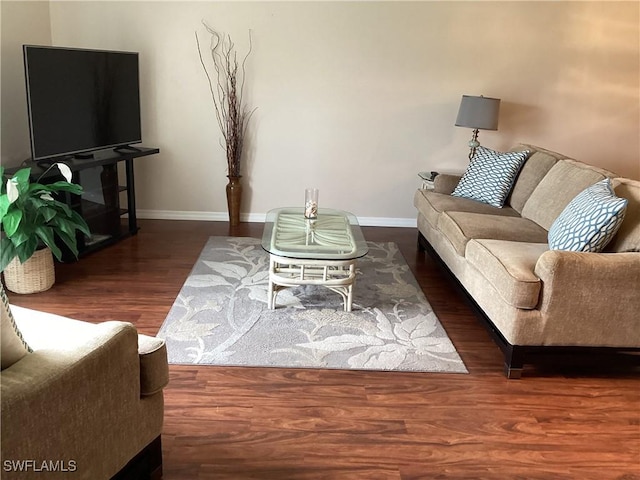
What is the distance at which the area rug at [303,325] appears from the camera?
2.84 m

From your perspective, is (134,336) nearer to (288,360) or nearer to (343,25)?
(288,360)

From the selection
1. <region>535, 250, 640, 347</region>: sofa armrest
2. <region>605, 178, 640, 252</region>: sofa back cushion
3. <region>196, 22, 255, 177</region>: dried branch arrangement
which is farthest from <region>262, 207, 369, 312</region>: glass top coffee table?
<region>196, 22, 255, 177</region>: dried branch arrangement

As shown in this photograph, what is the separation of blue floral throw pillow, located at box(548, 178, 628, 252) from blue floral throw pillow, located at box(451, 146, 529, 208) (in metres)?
1.20

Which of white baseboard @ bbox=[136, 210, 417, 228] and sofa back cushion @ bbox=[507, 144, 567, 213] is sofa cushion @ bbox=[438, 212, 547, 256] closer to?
sofa back cushion @ bbox=[507, 144, 567, 213]

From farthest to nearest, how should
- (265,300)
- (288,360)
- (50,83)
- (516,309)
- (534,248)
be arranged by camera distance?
1. (50,83)
2. (265,300)
3. (534,248)
4. (288,360)
5. (516,309)

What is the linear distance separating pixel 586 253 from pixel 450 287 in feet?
4.44

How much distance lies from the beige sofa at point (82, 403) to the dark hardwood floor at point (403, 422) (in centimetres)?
32

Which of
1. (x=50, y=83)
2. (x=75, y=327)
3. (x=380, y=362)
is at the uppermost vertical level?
(x=50, y=83)

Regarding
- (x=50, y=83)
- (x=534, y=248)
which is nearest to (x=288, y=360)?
(x=534, y=248)

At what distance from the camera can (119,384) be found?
1657 mm

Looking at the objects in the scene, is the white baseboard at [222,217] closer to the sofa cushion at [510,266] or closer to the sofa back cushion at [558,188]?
the sofa back cushion at [558,188]

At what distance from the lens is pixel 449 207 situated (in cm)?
404

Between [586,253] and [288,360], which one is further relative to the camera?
[288,360]

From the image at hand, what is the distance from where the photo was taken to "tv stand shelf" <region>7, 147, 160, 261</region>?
13.2 ft
